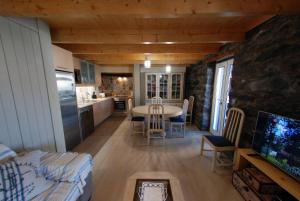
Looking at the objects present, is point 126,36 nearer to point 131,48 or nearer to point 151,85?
point 131,48

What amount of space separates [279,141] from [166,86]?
4.30 m

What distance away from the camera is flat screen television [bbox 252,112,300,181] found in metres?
1.24

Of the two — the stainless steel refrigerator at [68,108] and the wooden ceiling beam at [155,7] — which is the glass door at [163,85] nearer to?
the stainless steel refrigerator at [68,108]

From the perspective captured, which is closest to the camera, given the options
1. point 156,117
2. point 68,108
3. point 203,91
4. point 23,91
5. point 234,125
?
point 23,91

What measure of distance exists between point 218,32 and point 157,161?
8.27 ft

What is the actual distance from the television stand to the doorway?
1.43 meters

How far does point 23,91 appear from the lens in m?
1.60

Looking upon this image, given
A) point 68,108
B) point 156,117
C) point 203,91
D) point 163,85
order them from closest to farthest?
1. point 68,108
2. point 156,117
3. point 203,91
4. point 163,85

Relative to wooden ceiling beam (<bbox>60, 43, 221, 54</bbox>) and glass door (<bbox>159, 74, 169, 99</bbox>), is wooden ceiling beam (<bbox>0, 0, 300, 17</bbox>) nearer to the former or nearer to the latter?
wooden ceiling beam (<bbox>60, 43, 221, 54</bbox>)

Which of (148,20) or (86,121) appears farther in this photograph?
(86,121)

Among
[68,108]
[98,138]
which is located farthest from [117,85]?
[68,108]

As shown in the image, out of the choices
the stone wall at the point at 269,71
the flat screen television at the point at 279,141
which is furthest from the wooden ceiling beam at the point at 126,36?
the flat screen television at the point at 279,141

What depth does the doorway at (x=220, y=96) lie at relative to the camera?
10.0 feet

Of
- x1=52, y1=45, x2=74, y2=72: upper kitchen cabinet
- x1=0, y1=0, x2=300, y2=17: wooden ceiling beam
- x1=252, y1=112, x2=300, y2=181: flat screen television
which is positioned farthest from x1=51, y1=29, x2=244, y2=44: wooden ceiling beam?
x1=252, y1=112, x2=300, y2=181: flat screen television
